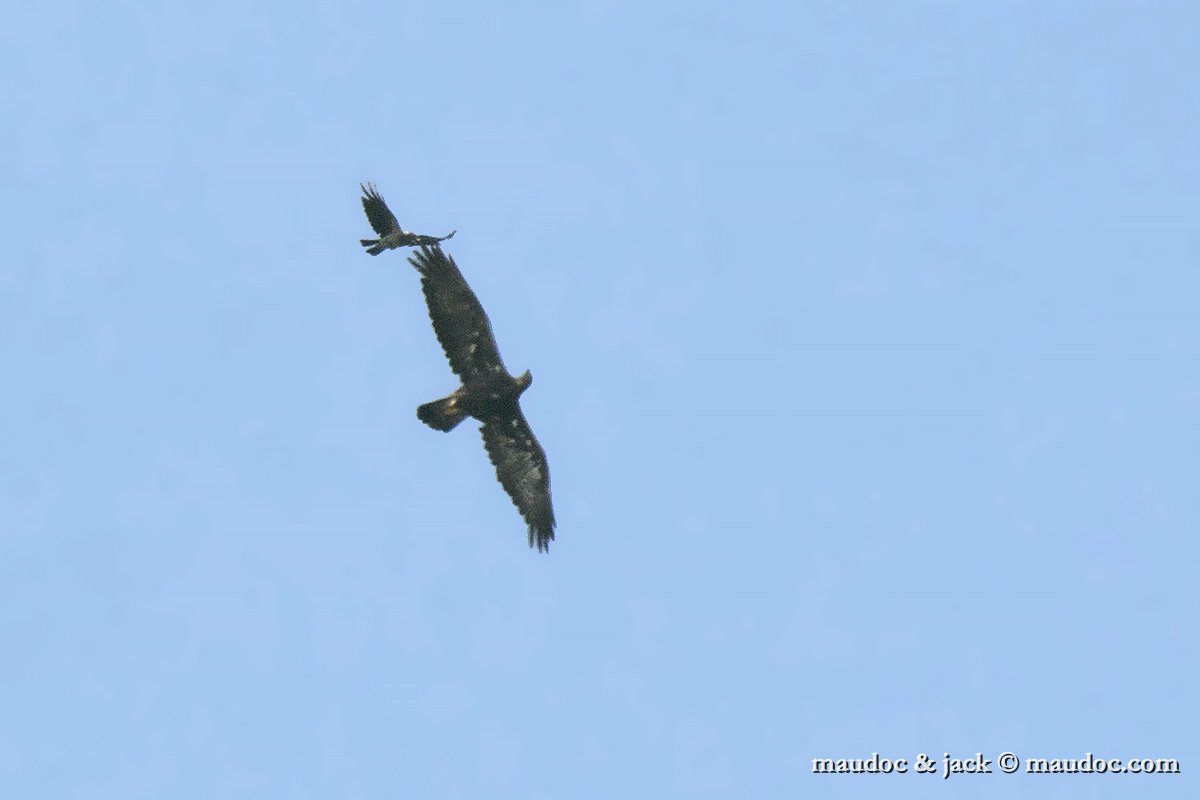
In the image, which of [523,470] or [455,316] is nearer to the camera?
[455,316]

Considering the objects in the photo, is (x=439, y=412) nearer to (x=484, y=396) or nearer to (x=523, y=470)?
(x=484, y=396)

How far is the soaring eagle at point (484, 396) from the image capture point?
71.9 feet

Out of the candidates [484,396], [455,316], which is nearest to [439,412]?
[484,396]

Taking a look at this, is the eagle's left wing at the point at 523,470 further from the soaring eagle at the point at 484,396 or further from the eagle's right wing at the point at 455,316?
the eagle's right wing at the point at 455,316

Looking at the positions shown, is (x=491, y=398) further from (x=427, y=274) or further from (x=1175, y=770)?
(x=1175, y=770)

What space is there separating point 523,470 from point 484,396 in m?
1.85

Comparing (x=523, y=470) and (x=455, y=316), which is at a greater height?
(x=455, y=316)

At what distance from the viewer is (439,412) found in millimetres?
22531

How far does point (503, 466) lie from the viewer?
2372 cm

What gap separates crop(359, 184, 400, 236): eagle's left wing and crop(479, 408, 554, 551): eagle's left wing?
3556 millimetres

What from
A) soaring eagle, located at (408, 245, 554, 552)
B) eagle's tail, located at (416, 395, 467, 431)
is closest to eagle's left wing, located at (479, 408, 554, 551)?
soaring eagle, located at (408, 245, 554, 552)

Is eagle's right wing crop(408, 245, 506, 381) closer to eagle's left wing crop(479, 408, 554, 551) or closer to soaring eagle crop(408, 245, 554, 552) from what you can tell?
soaring eagle crop(408, 245, 554, 552)

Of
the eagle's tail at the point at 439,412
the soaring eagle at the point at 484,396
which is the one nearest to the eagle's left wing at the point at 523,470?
the soaring eagle at the point at 484,396

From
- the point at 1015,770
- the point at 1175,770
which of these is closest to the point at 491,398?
the point at 1015,770
